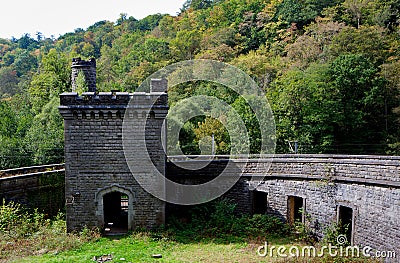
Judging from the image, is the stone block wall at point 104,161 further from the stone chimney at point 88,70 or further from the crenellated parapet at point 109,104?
the stone chimney at point 88,70

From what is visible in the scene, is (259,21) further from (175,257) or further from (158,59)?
(175,257)

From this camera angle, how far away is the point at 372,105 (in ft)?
97.1

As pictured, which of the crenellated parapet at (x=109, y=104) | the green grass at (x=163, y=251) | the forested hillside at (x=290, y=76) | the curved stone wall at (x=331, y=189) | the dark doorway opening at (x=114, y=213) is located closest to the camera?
the curved stone wall at (x=331, y=189)

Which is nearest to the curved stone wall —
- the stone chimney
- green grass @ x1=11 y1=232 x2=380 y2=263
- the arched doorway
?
green grass @ x1=11 y1=232 x2=380 y2=263

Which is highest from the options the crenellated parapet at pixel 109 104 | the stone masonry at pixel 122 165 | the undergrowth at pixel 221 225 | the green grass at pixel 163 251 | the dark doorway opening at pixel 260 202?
the crenellated parapet at pixel 109 104

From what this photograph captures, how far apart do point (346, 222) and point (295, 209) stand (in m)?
2.43

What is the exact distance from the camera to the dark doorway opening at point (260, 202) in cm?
1649

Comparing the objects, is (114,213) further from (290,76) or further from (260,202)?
(290,76)

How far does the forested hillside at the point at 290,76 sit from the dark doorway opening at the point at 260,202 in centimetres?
1193

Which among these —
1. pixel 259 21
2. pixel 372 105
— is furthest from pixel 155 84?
pixel 259 21

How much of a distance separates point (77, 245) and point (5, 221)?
10.8 ft

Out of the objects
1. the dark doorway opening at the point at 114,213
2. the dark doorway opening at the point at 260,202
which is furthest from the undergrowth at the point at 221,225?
the dark doorway opening at the point at 114,213

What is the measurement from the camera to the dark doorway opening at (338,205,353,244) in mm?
13016

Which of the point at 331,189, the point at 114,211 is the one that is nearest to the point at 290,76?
the point at 331,189
